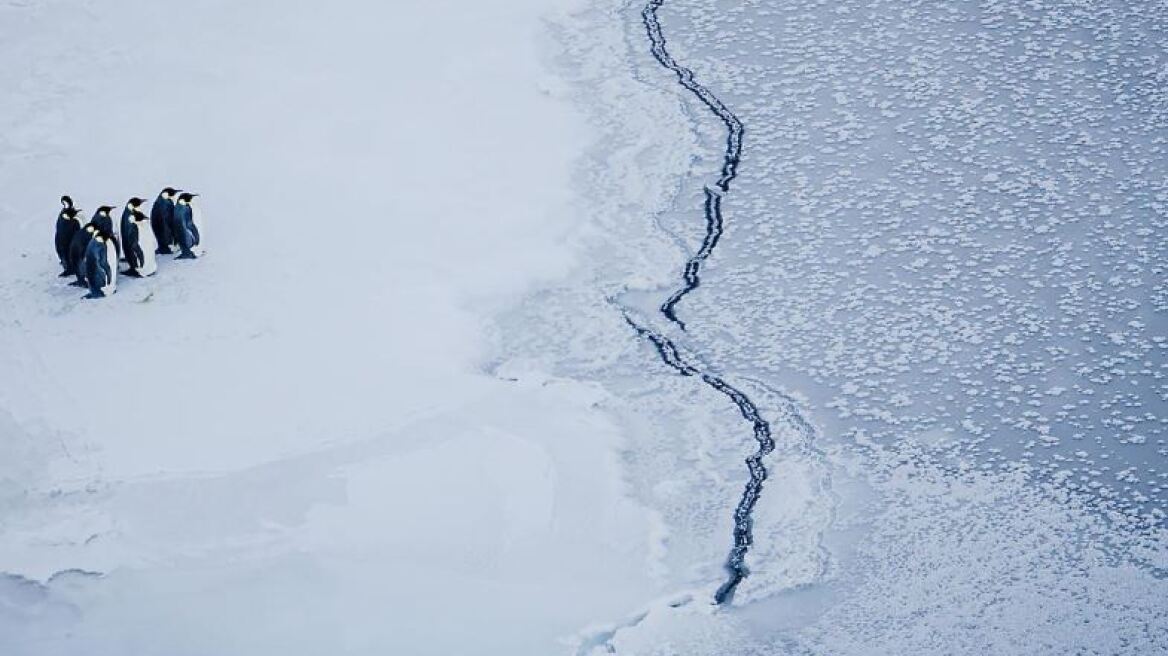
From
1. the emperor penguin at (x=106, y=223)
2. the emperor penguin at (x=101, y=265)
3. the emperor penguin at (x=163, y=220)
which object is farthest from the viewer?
the emperor penguin at (x=163, y=220)

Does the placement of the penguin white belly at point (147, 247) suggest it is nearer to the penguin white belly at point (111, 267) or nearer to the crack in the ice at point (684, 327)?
the penguin white belly at point (111, 267)

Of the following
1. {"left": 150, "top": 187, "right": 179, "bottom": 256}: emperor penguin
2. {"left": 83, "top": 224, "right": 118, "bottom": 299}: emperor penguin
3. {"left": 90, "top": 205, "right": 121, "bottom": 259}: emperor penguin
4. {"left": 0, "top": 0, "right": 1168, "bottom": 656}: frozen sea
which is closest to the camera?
{"left": 0, "top": 0, "right": 1168, "bottom": 656}: frozen sea

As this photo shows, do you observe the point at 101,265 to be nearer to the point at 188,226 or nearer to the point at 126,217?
the point at 126,217

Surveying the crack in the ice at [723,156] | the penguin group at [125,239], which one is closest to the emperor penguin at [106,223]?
the penguin group at [125,239]

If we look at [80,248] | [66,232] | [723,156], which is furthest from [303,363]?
[723,156]

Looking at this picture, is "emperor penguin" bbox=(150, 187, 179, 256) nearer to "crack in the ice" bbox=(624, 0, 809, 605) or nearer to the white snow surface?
the white snow surface

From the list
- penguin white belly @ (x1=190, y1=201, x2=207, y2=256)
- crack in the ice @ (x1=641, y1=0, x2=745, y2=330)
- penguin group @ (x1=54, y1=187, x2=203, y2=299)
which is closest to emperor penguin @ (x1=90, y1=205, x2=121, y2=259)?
penguin group @ (x1=54, y1=187, x2=203, y2=299)

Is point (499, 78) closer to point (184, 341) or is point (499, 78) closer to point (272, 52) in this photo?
point (272, 52)
